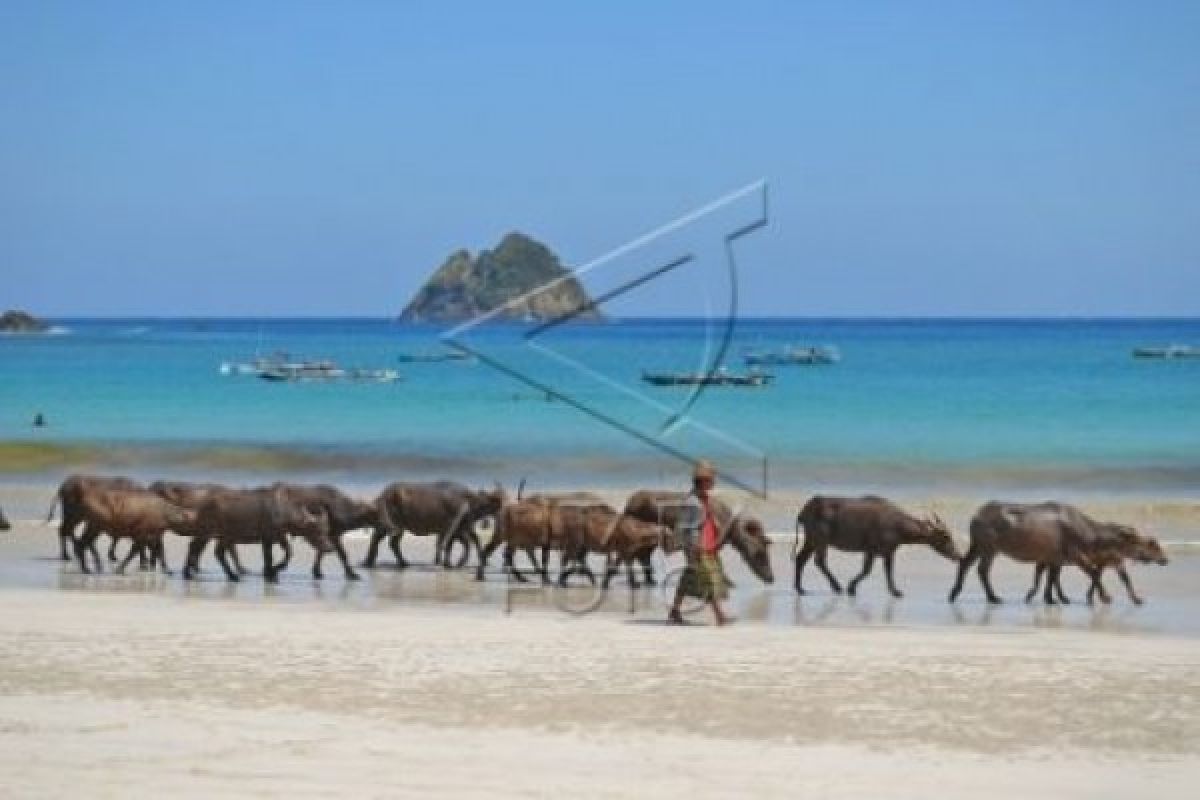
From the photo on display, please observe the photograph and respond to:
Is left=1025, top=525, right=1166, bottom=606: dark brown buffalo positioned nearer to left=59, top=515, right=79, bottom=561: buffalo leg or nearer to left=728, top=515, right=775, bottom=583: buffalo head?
left=728, top=515, right=775, bottom=583: buffalo head

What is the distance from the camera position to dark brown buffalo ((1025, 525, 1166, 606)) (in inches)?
876

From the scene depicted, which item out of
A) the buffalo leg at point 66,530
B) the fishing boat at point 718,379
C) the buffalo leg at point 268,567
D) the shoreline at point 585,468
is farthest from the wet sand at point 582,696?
the fishing boat at point 718,379

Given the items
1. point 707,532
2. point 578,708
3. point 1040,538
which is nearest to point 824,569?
point 1040,538

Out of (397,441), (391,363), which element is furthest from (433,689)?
(391,363)

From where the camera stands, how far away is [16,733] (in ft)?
44.5

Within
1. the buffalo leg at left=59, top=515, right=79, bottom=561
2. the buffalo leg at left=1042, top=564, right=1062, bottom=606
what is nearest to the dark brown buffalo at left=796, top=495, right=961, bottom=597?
the buffalo leg at left=1042, top=564, right=1062, bottom=606

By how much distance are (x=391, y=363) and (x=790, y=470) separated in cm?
8187

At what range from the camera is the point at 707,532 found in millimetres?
19391

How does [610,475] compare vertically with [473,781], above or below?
above

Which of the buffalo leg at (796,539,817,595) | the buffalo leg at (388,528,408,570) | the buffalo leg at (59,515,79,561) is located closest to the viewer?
the buffalo leg at (796,539,817,595)

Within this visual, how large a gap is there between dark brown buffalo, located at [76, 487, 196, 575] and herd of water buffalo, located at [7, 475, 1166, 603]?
1 centimetres

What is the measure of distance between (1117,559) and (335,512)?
27.7ft

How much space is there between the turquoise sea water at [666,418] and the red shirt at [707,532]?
76.7 feet

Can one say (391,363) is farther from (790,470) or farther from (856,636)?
(856,636)
